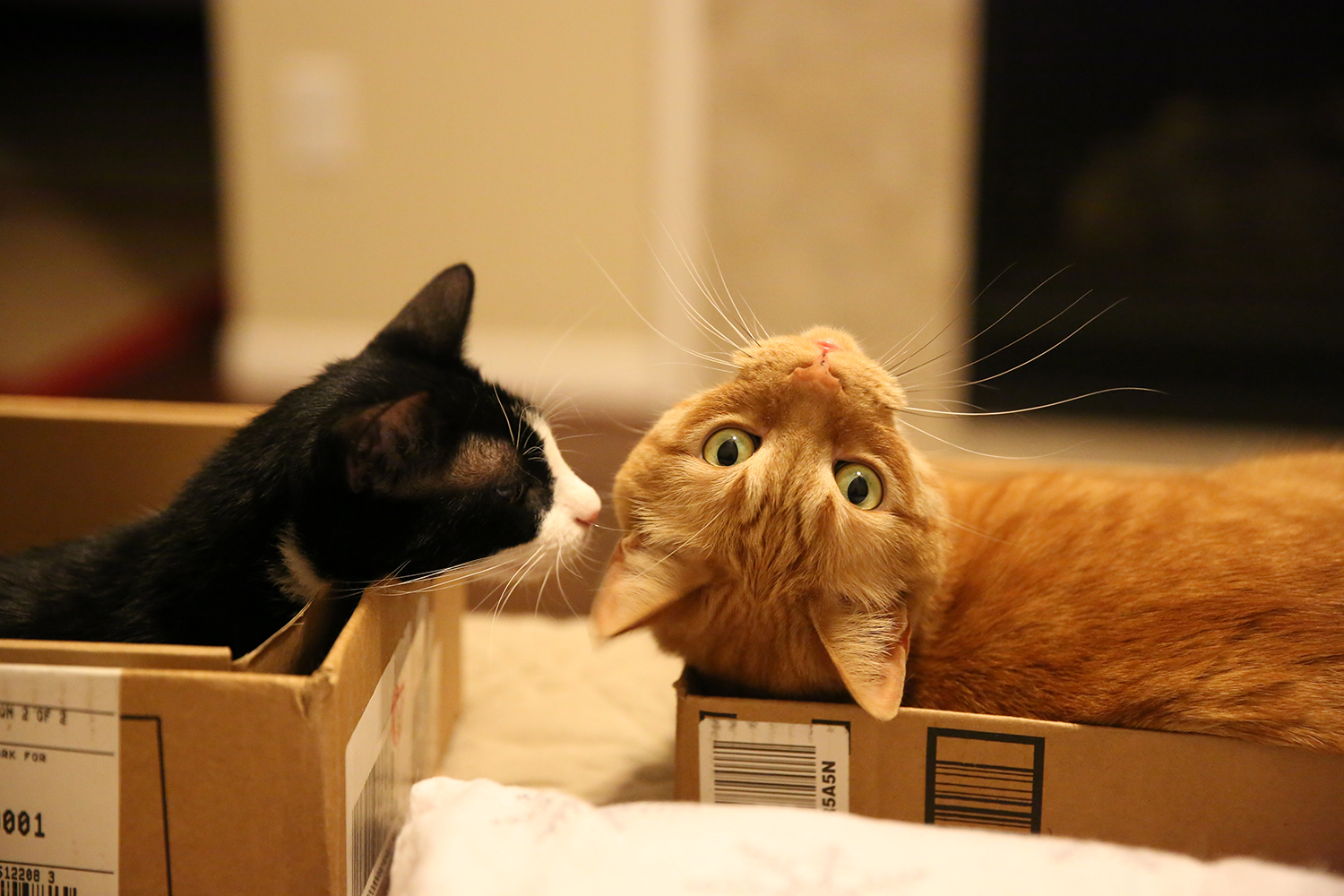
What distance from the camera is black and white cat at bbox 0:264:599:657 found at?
0.82 m

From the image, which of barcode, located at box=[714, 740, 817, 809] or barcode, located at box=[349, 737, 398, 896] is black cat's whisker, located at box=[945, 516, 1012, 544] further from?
barcode, located at box=[349, 737, 398, 896]

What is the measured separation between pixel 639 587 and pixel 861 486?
0.20 m

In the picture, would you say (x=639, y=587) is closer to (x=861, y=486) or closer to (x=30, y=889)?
(x=861, y=486)

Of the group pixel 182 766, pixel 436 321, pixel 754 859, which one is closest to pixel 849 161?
pixel 436 321

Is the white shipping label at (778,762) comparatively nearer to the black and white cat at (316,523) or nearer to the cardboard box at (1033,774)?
the cardboard box at (1033,774)

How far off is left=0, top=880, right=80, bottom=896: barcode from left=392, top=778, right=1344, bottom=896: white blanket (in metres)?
0.22

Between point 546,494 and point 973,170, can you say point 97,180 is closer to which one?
point 973,170

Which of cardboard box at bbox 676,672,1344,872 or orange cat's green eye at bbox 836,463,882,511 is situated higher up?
orange cat's green eye at bbox 836,463,882,511

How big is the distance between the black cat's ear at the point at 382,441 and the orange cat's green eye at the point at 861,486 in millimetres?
348

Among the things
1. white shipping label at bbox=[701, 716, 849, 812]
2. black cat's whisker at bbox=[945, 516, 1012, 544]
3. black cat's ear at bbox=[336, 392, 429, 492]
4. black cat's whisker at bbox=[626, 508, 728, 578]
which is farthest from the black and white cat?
black cat's whisker at bbox=[945, 516, 1012, 544]

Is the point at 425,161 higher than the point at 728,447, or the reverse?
the point at 425,161

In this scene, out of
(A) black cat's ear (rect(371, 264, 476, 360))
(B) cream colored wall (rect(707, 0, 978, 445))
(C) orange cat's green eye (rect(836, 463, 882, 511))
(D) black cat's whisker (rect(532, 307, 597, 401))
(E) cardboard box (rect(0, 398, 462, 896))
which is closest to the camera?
(E) cardboard box (rect(0, 398, 462, 896))

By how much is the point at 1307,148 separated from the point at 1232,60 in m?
0.27

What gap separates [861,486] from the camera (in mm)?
875
